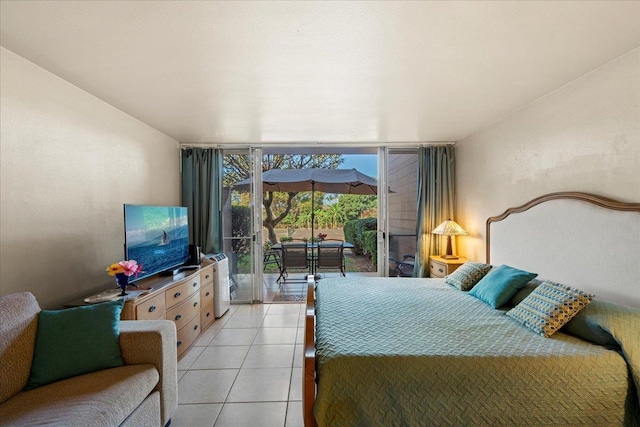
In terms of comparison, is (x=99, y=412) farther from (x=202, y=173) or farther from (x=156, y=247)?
(x=202, y=173)

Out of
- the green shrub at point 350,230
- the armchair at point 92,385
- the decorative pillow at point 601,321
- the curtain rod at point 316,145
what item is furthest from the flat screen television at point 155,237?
the green shrub at point 350,230

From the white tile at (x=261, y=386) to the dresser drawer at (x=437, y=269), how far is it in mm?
2292

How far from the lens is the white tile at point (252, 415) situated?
6.19ft

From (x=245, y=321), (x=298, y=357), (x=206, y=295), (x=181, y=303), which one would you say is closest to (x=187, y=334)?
(x=181, y=303)

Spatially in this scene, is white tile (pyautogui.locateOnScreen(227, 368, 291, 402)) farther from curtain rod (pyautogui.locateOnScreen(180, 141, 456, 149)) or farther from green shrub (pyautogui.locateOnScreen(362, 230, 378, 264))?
green shrub (pyautogui.locateOnScreen(362, 230, 378, 264))

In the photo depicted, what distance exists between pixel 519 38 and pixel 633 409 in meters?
2.13

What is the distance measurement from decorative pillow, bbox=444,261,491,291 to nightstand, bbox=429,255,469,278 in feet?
2.14

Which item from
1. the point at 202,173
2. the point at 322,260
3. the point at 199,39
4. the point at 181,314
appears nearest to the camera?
the point at 199,39

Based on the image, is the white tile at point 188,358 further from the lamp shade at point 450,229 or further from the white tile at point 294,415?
the lamp shade at point 450,229

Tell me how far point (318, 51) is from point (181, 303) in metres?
2.62

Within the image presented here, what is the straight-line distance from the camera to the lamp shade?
3707 mm

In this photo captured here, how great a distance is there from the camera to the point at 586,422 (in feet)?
4.57

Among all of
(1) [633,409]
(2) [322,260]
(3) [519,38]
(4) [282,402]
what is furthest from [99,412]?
(2) [322,260]

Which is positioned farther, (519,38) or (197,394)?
(197,394)
